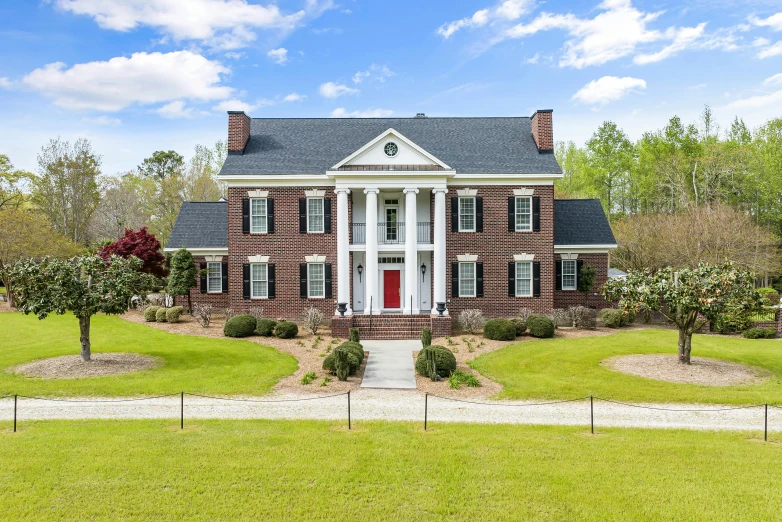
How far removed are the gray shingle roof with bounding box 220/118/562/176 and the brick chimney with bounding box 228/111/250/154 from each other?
42 centimetres

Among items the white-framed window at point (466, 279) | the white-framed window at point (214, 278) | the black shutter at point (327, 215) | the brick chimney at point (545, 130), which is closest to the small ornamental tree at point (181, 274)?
the white-framed window at point (214, 278)

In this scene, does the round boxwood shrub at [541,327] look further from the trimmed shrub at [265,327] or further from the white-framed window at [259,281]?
the white-framed window at [259,281]

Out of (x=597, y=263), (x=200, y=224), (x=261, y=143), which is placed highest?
(x=261, y=143)

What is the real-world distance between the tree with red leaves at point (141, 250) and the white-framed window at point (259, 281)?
305 inches

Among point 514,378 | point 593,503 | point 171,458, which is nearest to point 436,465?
point 593,503

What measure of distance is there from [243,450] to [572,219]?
995 inches

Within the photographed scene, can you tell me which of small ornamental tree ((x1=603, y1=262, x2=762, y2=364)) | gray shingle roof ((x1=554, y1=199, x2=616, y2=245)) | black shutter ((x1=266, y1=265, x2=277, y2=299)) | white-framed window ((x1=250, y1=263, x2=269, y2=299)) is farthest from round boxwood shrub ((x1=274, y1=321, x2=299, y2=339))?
gray shingle roof ((x1=554, y1=199, x2=616, y2=245))

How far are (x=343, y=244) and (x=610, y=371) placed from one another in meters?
13.8

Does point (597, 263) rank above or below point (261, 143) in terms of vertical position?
below

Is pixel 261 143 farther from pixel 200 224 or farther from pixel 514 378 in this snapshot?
pixel 514 378

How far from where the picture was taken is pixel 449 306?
88.6ft

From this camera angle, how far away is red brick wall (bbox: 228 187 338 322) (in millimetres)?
26891

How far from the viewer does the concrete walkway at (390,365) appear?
1622 centimetres

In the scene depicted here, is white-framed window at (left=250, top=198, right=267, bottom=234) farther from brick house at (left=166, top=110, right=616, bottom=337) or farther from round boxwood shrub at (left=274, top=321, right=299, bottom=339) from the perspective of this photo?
round boxwood shrub at (left=274, top=321, right=299, bottom=339)
